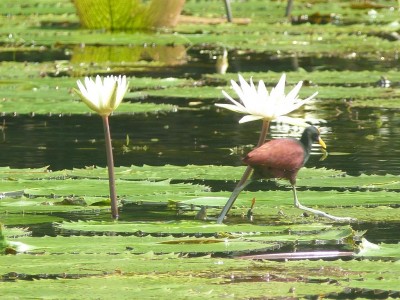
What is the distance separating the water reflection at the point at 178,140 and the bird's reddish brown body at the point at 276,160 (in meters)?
1.04

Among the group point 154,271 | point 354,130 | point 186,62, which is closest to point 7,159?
point 354,130

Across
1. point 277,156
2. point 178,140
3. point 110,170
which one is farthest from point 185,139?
point 277,156

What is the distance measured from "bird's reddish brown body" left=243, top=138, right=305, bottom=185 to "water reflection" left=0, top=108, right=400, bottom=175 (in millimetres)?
1043

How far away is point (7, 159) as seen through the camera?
16.4 feet

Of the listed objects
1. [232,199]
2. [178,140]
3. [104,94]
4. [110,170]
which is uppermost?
[178,140]

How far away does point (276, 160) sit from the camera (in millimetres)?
3465

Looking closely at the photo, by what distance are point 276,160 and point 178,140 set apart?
6.92 feet

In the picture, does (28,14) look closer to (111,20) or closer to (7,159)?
(111,20)

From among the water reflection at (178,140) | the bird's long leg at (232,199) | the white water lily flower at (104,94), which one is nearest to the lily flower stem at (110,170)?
the white water lily flower at (104,94)

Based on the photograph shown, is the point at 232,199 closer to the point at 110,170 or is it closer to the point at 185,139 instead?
the point at 110,170

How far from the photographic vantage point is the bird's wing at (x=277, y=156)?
344 centimetres

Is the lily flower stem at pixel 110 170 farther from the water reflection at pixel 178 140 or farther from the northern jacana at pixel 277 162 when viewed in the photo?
the water reflection at pixel 178 140

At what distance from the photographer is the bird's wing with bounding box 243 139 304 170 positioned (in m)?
3.44

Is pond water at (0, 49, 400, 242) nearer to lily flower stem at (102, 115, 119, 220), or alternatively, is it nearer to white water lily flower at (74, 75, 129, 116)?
lily flower stem at (102, 115, 119, 220)
